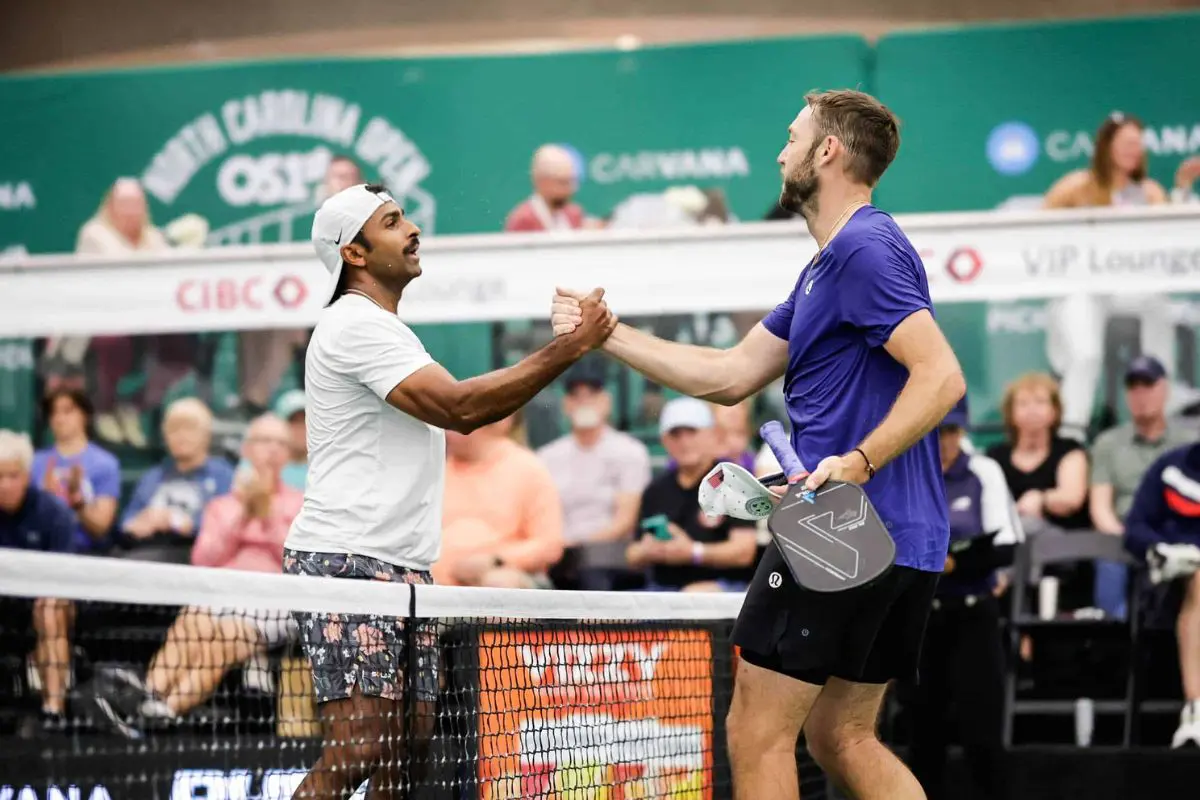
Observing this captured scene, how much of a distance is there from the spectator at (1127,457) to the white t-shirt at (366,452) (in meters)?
4.94

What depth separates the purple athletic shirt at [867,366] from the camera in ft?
13.5

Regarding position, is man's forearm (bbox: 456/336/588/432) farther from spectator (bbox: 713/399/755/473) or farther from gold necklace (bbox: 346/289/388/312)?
spectator (bbox: 713/399/755/473)

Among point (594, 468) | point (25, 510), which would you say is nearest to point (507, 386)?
point (594, 468)

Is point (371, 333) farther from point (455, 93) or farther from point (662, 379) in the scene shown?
point (455, 93)

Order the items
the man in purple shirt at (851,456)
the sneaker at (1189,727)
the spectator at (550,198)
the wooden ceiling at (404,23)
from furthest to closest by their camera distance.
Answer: the wooden ceiling at (404,23) → the spectator at (550,198) → the sneaker at (1189,727) → the man in purple shirt at (851,456)

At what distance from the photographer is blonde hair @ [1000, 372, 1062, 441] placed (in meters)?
8.77

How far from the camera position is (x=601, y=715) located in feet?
18.4

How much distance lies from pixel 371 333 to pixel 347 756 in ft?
3.76

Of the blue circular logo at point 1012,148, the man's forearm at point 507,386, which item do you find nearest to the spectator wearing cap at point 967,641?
the blue circular logo at point 1012,148

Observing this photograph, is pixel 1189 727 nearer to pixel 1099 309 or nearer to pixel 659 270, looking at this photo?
pixel 1099 309

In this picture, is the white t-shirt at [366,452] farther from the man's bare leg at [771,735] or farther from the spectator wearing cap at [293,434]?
the spectator wearing cap at [293,434]

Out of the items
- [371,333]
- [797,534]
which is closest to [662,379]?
[371,333]

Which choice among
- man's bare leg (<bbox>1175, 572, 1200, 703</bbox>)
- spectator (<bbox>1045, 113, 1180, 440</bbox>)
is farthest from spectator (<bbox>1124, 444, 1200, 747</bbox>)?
spectator (<bbox>1045, 113, 1180, 440</bbox>)

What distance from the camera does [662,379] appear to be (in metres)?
4.96
